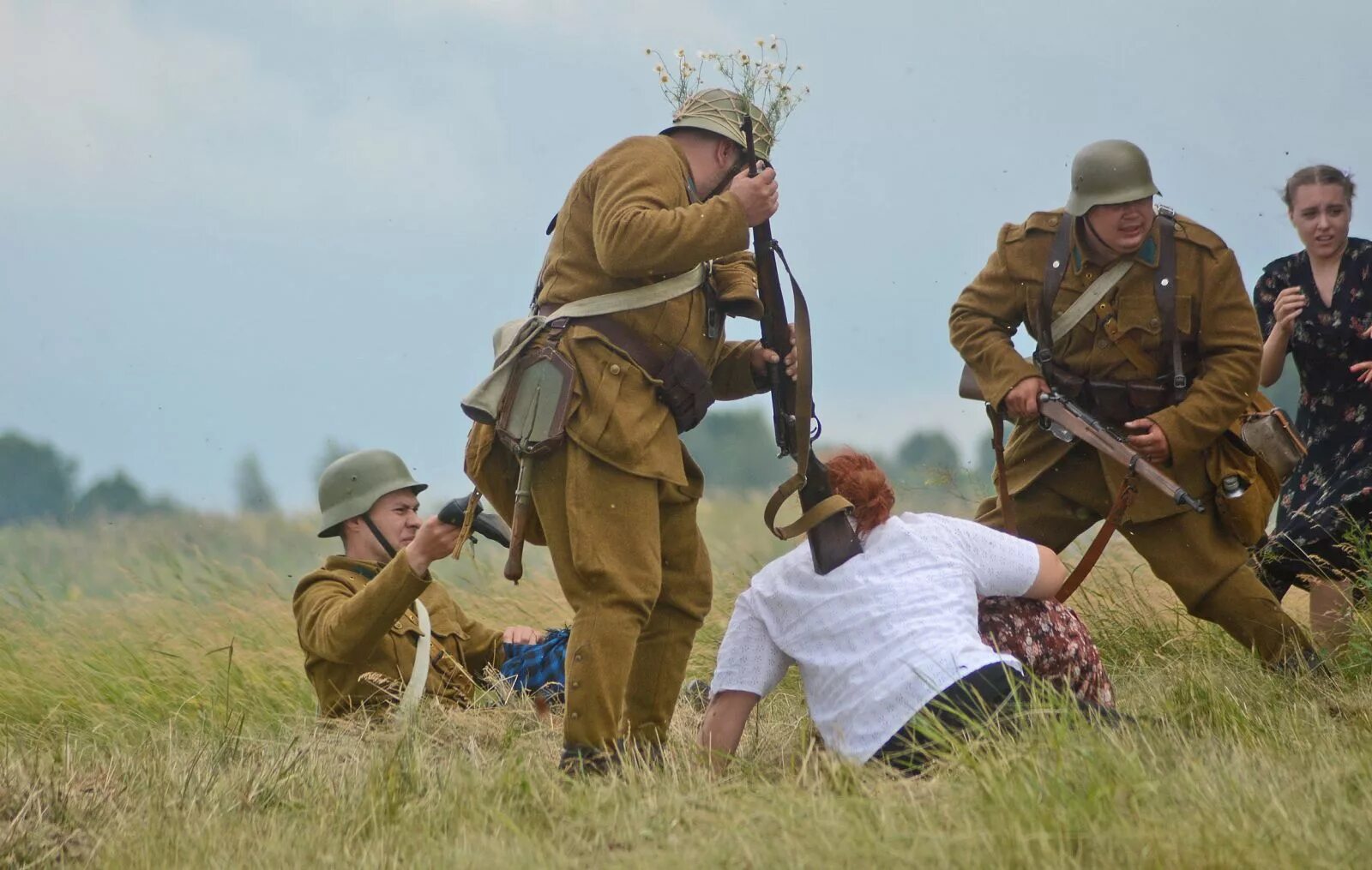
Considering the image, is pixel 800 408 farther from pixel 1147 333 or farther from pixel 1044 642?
pixel 1147 333

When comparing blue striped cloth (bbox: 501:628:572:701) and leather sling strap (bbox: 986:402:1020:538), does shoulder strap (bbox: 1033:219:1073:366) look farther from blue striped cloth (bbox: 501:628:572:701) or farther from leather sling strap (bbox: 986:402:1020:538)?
blue striped cloth (bbox: 501:628:572:701)

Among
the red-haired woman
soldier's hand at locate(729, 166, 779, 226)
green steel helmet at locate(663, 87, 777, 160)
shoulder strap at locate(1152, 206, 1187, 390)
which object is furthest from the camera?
shoulder strap at locate(1152, 206, 1187, 390)

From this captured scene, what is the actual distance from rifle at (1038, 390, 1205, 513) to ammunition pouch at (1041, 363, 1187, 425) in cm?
7

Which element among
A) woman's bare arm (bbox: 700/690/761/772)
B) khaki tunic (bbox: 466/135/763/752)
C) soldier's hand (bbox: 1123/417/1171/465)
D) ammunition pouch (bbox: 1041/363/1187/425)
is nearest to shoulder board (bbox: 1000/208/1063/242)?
ammunition pouch (bbox: 1041/363/1187/425)

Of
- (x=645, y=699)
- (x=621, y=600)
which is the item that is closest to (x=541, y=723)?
(x=645, y=699)

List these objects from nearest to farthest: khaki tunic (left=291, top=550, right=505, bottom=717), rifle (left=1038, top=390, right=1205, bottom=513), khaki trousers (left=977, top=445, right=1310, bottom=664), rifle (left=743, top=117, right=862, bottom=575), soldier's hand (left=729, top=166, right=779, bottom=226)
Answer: rifle (left=743, top=117, right=862, bottom=575)
soldier's hand (left=729, top=166, right=779, bottom=226)
khaki tunic (left=291, top=550, right=505, bottom=717)
rifle (left=1038, top=390, right=1205, bottom=513)
khaki trousers (left=977, top=445, right=1310, bottom=664)

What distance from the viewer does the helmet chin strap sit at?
20.1 ft

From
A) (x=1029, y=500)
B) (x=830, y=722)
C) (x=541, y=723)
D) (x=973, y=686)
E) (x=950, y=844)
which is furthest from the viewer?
(x=1029, y=500)

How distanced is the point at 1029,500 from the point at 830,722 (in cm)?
187

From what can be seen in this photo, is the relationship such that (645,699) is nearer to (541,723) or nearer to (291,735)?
(541,723)

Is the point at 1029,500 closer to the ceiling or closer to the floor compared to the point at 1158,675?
closer to the ceiling

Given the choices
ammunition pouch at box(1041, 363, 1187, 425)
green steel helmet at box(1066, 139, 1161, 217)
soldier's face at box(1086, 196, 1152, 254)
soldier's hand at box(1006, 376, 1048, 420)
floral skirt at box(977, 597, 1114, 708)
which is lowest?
floral skirt at box(977, 597, 1114, 708)

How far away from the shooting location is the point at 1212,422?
19.0ft

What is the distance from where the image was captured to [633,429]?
4.81m
